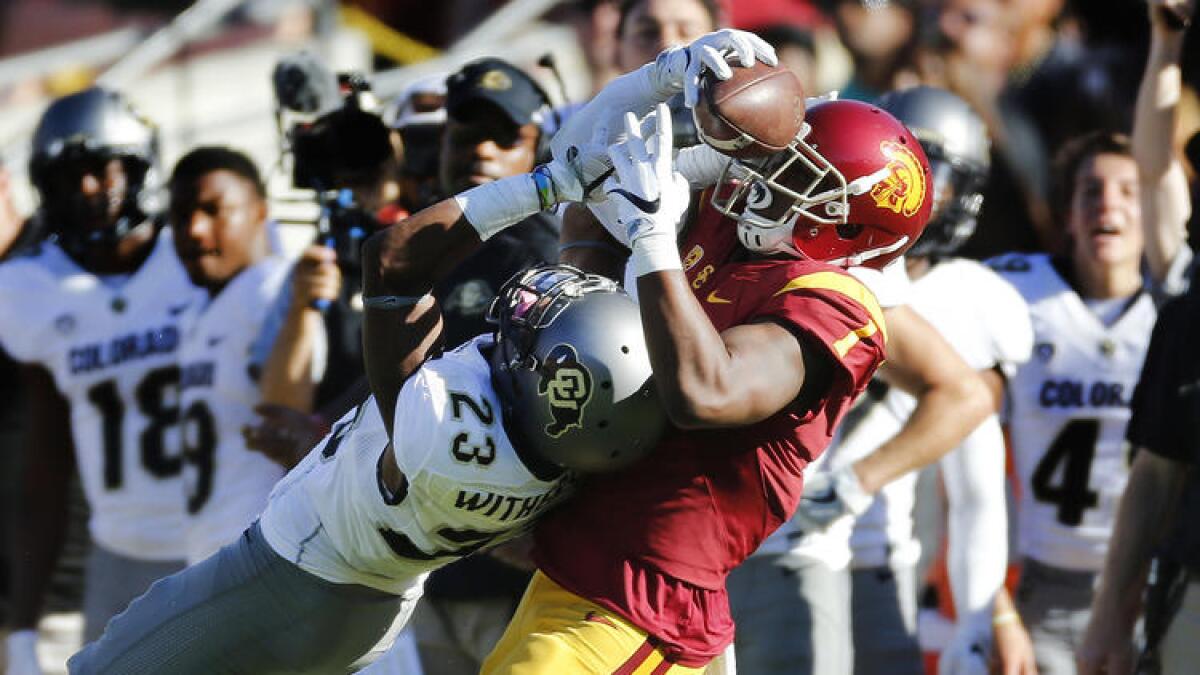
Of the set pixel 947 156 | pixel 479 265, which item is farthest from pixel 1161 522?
pixel 479 265

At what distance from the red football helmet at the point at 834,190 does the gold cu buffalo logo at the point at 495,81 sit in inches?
61.7

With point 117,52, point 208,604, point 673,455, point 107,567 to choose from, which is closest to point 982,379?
point 673,455

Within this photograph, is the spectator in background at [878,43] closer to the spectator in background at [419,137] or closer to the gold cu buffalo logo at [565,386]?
the spectator in background at [419,137]

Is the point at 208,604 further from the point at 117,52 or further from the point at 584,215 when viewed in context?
the point at 117,52

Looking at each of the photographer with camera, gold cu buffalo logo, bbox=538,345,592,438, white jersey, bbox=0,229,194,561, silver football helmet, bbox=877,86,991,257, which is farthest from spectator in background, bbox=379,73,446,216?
gold cu buffalo logo, bbox=538,345,592,438

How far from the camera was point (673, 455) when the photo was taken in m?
3.67

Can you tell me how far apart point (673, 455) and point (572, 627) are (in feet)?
1.15

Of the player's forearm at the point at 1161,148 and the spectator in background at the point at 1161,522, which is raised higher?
the player's forearm at the point at 1161,148

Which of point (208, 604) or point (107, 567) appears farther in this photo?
point (107, 567)

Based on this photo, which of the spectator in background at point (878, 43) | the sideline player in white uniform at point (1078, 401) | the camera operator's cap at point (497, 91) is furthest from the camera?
the spectator in background at point (878, 43)

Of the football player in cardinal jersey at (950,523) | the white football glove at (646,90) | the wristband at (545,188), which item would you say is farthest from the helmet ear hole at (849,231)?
the football player in cardinal jersey at (950,523)

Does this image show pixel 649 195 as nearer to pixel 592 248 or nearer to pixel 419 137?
pixel 592 248

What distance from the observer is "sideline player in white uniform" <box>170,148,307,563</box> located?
576 cm

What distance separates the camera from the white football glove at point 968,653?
5.03 m
